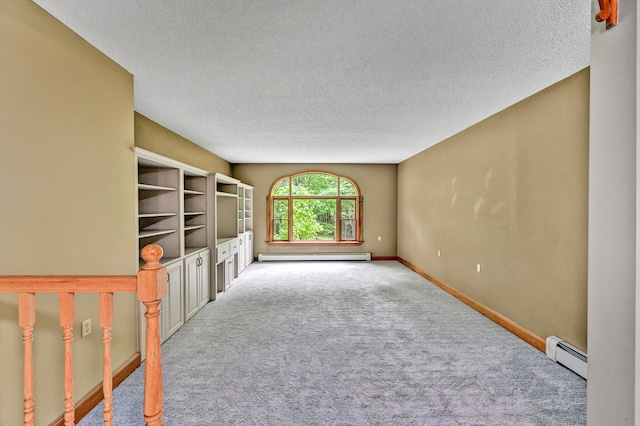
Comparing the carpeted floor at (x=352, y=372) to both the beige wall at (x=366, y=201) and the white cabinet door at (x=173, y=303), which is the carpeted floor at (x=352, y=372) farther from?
the beige wall at (x=366, y=201)

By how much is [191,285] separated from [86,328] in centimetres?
168

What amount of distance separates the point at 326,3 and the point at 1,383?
2533 millimetres

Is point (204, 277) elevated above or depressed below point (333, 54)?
below

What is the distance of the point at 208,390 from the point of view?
2197 millimetres

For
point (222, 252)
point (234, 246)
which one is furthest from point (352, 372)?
point (234, 246)

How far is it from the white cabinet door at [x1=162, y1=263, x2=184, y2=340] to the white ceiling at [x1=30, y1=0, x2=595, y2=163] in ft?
5.99

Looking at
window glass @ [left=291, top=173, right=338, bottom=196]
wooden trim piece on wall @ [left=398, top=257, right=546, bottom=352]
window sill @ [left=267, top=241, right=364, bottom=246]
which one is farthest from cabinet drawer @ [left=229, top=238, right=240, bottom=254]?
wooden trim piece on wall @ [left=398, top=257, right=546, bottom=352]

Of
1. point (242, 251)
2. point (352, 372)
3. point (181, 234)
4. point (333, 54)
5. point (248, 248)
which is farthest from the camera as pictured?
point (248, 248)

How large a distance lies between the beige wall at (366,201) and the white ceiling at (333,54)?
376 cm

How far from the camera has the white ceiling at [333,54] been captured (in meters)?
1.67

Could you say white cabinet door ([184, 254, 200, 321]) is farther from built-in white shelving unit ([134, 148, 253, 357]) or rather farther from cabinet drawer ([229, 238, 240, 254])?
cabinet drawer ([229, 238, 240, 254])

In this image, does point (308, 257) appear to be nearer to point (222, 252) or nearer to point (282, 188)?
point (282, 188)

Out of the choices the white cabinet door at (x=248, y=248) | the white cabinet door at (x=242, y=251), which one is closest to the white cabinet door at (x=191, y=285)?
the white cabinet door at (x=242, y=251)

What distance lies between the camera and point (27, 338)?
4.12 feet
